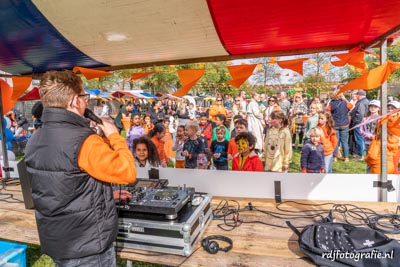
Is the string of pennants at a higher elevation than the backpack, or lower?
higher

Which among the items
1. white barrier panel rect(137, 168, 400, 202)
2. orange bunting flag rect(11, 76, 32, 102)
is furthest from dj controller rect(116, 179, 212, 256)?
orange bunting flag rect(11, 76, 32, 102)

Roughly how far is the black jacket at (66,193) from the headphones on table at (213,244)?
1.79 ft

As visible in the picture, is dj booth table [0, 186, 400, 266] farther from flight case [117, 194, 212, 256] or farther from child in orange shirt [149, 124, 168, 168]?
child in orange shirt [149, 124, 168, 168]

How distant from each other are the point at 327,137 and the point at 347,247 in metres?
3.83

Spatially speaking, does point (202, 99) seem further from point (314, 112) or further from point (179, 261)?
point (179, 261)

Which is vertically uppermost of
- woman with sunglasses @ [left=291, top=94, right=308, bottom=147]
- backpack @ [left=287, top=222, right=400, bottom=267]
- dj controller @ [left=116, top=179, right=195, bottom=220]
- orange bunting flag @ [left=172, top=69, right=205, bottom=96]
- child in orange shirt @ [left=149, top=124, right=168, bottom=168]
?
orange bunting flag @ [left=172, top=69, right=205, bottom=96]

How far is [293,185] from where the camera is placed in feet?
7.68

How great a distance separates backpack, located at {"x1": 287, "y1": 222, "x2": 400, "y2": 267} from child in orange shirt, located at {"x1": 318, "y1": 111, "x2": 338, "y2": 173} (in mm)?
3085

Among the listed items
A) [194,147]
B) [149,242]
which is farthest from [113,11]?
[194,147]

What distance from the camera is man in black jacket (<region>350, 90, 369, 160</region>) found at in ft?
19.0

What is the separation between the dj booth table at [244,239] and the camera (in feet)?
4.64

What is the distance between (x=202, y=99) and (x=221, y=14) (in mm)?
13312

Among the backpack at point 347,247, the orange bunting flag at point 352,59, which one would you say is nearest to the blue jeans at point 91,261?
the backpack at point 347,247

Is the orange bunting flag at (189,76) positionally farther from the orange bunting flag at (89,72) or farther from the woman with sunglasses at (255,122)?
the woman with sunglasses at (255,122)
